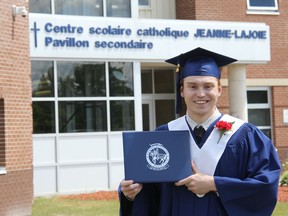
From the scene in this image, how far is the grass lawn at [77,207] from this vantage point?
35.4 ft

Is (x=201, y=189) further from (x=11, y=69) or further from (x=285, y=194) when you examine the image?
(x=285, y=194)

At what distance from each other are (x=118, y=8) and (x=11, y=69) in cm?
510

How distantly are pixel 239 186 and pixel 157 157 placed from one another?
1.61 feet

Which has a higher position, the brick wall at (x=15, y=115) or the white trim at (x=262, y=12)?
the white trim at (x=262, y=12)

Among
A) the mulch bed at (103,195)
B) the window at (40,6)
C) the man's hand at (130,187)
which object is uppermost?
the window at (40,6)

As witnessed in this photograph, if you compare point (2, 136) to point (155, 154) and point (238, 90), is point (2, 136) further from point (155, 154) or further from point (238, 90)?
point (155, 154)

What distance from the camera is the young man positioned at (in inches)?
132

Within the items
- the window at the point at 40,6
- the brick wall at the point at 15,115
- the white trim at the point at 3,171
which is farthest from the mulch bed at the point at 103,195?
the window at the point at 40,6

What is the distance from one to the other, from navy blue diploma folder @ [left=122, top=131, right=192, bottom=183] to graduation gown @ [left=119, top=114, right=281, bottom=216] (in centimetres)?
13

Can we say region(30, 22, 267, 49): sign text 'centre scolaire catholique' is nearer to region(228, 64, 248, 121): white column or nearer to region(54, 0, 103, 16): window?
region(228, 64, 248, 121): white column

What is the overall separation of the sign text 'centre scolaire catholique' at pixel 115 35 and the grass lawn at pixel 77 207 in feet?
12.1

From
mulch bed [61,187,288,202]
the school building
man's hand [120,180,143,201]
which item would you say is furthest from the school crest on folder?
mulch bed [61,187,288,202]

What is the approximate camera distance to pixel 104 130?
14.8m

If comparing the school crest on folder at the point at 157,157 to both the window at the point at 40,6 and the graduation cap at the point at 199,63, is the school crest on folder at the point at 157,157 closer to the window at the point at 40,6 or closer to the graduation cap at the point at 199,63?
the graduation cap at the point at 199,63
